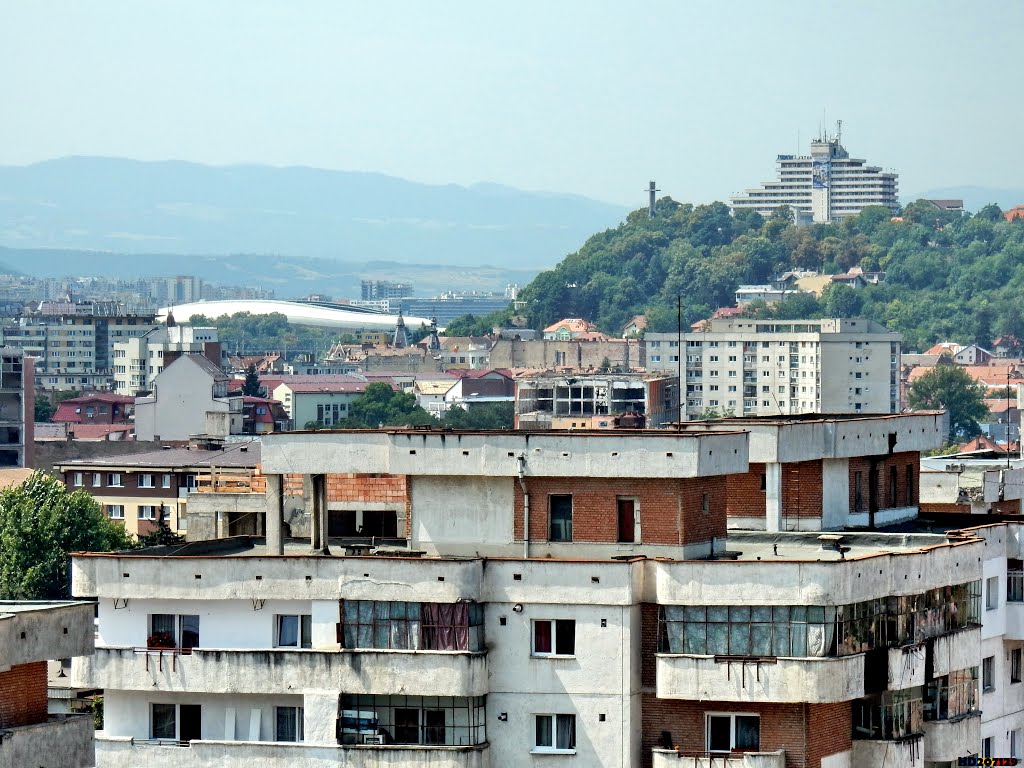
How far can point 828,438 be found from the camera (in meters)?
33.2

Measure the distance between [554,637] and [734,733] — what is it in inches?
81.2

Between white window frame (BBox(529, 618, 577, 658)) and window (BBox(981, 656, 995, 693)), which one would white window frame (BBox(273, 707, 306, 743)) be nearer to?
white window frame (BBox(529, 618, 577, 658))

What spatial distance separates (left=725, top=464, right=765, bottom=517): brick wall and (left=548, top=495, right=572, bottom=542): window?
4.09m

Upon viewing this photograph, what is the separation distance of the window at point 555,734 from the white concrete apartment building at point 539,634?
25 millimetres

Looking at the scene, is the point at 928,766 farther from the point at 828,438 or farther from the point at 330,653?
the point at 330,653

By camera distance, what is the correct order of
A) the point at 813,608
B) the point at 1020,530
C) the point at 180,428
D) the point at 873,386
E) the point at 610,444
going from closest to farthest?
the point at 813,608 < the point at 610,444 < the point at 1020,530 < the point at 180,428 < the point at 873,386

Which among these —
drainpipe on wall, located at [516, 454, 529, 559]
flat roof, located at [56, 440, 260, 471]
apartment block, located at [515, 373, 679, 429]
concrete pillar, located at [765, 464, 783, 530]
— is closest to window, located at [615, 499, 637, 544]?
drainpipe on wall, located at [516, 454, 529, 559]

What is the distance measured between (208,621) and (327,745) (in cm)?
190

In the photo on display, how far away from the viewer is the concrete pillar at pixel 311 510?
1237 inches

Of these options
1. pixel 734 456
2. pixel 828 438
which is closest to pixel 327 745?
pixel 734 456

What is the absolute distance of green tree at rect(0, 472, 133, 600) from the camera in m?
71.8

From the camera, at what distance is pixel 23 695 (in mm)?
23734

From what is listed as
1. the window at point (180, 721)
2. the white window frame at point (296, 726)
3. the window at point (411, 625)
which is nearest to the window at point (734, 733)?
the window at point (411, 625)

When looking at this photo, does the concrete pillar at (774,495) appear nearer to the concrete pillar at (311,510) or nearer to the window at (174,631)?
the concrete pillar at (311,510)
